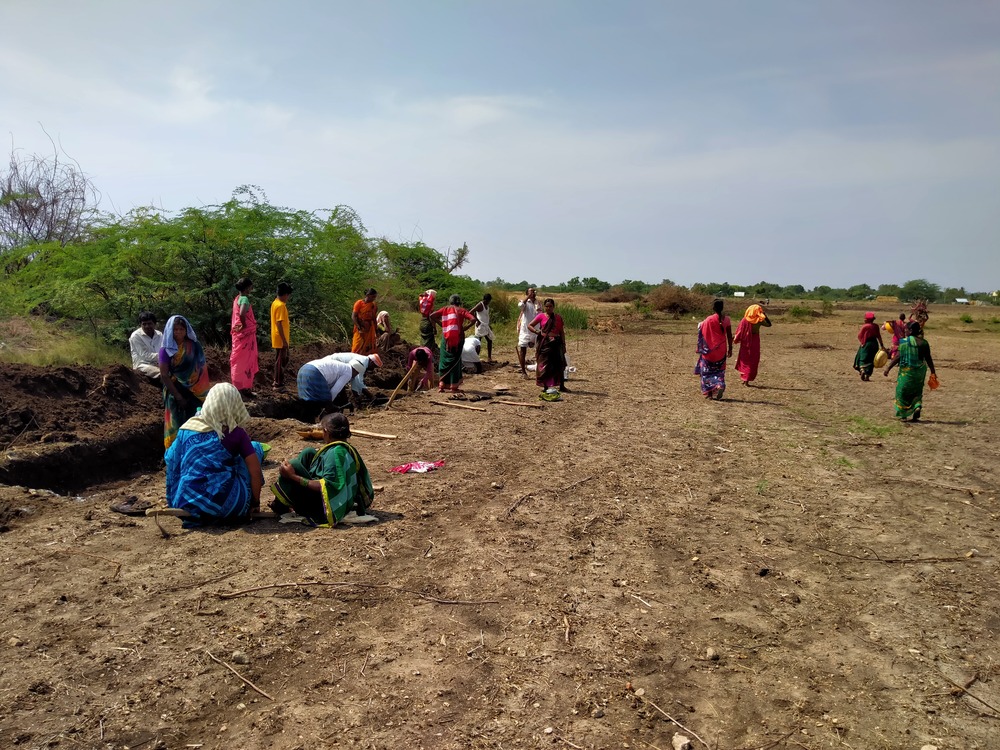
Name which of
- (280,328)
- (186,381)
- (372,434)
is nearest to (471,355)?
(280,328)

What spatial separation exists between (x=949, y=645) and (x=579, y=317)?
22999mm

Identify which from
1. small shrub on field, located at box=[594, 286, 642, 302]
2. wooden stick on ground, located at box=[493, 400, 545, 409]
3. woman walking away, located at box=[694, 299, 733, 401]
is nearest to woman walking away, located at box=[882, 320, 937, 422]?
woman walking away, located at box=[694, 299, 733, 401]

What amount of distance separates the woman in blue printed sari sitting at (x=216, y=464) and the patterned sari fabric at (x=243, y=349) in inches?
159

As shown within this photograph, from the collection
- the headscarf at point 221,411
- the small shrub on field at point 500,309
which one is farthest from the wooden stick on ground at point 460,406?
the small shrub on field at point 500,309

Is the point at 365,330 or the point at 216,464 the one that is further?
the point at 365,330

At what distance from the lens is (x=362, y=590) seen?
4234 mm

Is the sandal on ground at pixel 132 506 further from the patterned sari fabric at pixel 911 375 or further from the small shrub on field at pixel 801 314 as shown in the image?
the small shrub on field at pixel 801 314

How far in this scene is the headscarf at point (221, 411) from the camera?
492cm

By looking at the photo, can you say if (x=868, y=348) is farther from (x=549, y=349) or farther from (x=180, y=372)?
(x=180, y=372)

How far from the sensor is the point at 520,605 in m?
4.13

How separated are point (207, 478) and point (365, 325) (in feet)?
21.5

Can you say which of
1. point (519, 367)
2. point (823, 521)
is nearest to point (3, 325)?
point (519, 367)

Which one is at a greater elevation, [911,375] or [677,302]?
[677,302]

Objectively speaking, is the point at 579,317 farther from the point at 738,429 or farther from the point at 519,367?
the point at 738,429
